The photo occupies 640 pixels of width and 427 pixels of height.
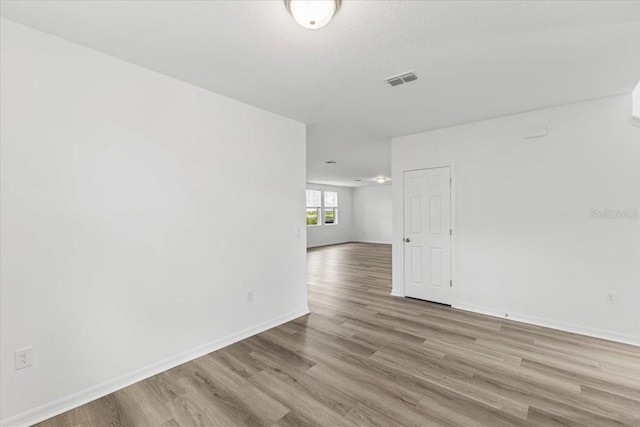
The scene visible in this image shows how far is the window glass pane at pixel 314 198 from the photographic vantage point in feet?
35.0

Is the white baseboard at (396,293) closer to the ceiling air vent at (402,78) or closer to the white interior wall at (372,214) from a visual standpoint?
the ceiling air vent at (402,78)

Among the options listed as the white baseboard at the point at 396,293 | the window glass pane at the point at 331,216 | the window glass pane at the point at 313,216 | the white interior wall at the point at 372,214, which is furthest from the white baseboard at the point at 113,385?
the white interior wall at the point at 372,214

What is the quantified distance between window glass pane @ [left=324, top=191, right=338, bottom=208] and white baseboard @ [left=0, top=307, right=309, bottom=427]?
8.55m

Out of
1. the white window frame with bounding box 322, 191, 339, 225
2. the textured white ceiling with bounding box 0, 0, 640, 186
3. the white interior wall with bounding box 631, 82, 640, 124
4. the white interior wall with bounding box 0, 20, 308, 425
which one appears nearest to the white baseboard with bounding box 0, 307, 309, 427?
the white interior wall with bounding box 0, 20, 308, 425

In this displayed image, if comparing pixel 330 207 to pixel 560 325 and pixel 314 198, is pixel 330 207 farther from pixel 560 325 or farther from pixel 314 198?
pixel 560 325

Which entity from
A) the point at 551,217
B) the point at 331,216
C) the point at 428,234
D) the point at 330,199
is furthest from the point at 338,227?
the point at 551,217

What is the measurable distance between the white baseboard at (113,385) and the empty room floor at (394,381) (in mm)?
60

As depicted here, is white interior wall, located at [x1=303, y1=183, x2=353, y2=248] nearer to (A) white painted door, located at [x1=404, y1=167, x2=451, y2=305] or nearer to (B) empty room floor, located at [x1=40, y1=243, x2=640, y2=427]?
(A) white painted door, located at [x1=404, y1=167, x2=451, y2=305]

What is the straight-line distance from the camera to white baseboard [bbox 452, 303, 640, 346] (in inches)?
113

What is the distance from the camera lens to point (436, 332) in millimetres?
3146

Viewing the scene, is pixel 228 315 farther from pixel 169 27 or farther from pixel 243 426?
pixel 169 27

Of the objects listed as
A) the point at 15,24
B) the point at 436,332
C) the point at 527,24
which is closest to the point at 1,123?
the point at 15,24

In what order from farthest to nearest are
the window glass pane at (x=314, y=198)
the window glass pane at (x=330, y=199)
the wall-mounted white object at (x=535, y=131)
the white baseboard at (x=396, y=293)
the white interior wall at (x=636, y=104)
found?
the window glass pane at (x=330, y=199), the window glass pane at (x=314, y=198), the white baseboard at (x=396, y=293), the wall-mounted white object at (x=535, y=131), the white interior wall at (x=636, y=104)

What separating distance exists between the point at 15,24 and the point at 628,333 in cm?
587
